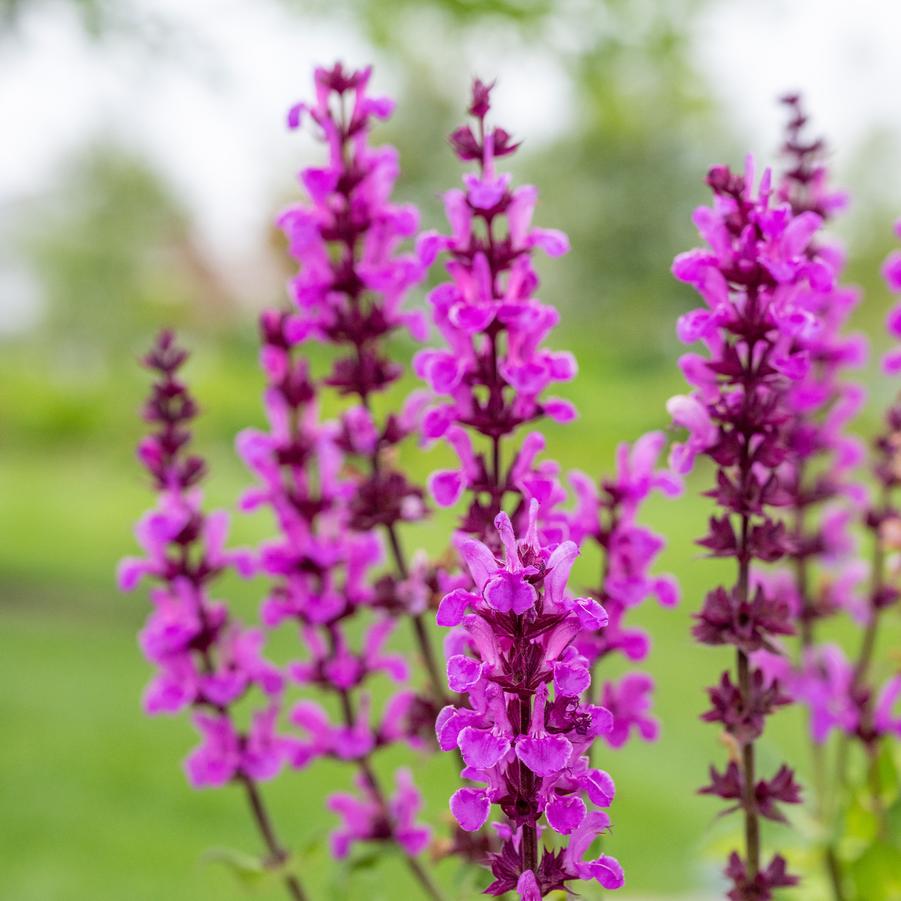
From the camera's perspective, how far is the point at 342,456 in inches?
50.6

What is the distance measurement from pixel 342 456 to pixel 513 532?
0.60m

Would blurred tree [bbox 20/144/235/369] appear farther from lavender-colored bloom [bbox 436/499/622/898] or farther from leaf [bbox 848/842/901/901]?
lavender-colored bloom [bbox 436/499/622/898]

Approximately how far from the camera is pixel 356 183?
3.76ft

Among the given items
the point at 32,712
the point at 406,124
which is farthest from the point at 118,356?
the point at 32,712

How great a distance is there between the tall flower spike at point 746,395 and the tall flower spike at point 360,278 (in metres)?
0.31

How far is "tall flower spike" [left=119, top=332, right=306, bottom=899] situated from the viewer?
4.02ft

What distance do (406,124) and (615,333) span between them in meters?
3.29

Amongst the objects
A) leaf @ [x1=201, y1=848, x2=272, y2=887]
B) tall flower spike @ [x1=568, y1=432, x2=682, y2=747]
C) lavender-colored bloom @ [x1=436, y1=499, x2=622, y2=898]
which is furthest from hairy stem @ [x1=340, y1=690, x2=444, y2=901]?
lavender-colored bloom @ [x1=436, y1=499, x2=622, y2=898]

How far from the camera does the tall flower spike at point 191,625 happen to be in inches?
48.2

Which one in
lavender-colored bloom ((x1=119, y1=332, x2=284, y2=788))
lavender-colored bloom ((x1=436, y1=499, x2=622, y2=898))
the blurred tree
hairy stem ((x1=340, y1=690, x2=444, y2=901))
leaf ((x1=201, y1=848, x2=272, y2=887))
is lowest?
lavender-colored bloom ((x1=436, y1=499, x2=622, y2=898))

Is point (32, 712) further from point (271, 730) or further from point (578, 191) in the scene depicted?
point (578, 191)

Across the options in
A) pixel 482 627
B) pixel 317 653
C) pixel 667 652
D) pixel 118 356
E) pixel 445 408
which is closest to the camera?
pixel 482 627

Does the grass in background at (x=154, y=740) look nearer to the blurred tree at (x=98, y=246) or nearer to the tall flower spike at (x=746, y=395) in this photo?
the tall flower spike at (x=746, y=395)

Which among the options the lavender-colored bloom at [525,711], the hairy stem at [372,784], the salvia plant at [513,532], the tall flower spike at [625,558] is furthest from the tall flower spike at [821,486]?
the lavender-colored bloom at [525,711]
